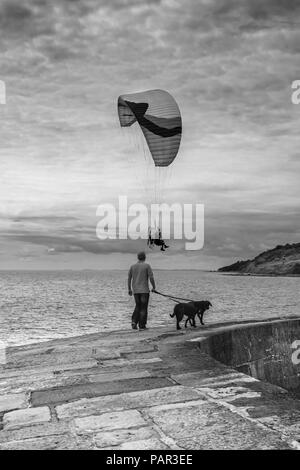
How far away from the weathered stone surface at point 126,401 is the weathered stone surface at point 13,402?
57 centimetres

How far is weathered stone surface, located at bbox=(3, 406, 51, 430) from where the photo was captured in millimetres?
4840

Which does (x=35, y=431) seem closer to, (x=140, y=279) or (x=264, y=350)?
(x=140, y=279)

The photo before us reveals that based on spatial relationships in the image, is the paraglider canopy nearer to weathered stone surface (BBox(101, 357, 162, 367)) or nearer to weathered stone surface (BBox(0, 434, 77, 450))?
weathered stone surface (BBox(101, 357, 162, 367))

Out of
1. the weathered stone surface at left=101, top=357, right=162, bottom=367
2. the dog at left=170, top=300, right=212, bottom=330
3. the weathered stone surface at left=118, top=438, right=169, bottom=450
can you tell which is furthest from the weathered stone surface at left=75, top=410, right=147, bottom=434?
the dog at left=170, top=300, right=212, bottom=330

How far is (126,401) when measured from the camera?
17.5ft

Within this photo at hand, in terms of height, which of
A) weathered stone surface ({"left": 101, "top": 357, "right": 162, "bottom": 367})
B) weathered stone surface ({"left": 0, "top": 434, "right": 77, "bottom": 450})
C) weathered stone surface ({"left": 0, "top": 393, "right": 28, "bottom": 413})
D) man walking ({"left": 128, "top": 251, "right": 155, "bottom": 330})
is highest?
man walking ({"left": 128, "top": 251, "right": 155, "bottom": 330})

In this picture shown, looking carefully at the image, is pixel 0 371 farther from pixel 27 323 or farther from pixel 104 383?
pixel 27 323

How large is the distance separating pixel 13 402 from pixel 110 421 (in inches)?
64.4

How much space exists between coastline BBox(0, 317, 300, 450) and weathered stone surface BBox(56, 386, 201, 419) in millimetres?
11

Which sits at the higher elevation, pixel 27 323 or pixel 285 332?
pixel 285 332

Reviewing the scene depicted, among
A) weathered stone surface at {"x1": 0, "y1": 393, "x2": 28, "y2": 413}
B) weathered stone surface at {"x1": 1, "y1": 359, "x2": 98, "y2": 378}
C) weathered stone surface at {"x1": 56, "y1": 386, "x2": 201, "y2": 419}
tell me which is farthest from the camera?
weathered stone surface at {"x1": 1, "y1": 359, "x2": 98, "y2": 378}
